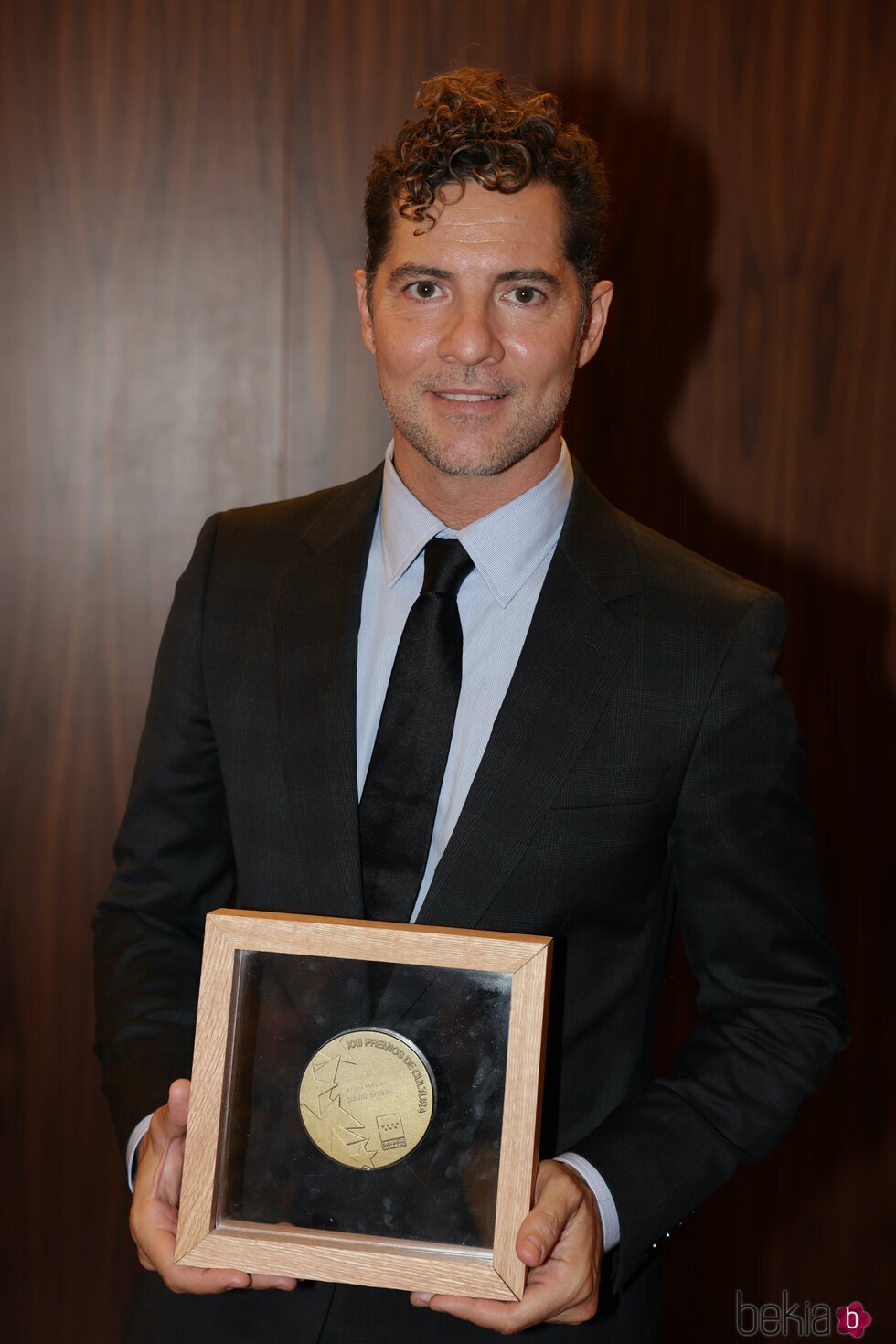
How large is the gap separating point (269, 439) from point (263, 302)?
27cm

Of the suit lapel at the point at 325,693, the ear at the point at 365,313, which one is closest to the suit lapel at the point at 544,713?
the suit lapel at the point at 325,693

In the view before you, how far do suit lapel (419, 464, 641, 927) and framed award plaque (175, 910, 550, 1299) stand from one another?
8.7 inches

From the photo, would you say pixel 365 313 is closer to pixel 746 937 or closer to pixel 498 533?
pixel 498 533

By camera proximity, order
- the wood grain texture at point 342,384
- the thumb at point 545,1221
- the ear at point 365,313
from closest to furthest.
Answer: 1. the thumb at point 545,1221
2. the ear at point 365,313
3. the wood grain texture at point 342,384

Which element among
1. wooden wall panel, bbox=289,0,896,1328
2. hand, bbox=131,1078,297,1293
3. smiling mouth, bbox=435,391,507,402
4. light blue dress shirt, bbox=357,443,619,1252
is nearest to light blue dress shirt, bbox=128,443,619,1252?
light blue dress shirt, bbox=357,443,619,1252

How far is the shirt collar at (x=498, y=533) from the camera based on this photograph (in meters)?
1.43

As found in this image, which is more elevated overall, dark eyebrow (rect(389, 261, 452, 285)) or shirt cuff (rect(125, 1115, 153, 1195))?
dark eyebrow (rect(389, 261, 452, 285))

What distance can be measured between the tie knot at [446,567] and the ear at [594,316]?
298mm

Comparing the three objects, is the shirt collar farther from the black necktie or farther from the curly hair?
the curly hair

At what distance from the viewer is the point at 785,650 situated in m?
2.66

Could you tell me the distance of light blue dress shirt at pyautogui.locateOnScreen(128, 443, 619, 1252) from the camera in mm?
1375

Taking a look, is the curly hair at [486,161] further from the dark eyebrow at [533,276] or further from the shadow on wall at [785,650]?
the shadow on wall at [785,650]

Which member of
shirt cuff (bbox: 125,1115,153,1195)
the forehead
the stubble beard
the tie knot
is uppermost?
the forehead

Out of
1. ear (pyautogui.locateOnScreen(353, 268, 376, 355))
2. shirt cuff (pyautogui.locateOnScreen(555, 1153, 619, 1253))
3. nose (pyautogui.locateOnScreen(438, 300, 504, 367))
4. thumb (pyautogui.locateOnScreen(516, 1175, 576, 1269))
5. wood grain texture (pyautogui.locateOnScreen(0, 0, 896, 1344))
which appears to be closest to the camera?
thumb (pyautogui.locateOnScreen(516, 1175, 576, 1269))
